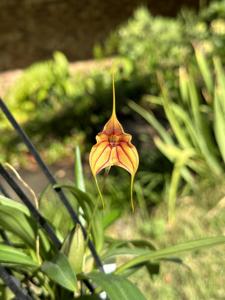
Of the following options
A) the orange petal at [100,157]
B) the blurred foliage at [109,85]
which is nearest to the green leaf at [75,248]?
the orange petal at [100,157]

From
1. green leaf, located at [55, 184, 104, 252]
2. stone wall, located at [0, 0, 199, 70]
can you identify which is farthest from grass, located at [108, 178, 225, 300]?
stone wall, located at [0, 0, 199, 70]

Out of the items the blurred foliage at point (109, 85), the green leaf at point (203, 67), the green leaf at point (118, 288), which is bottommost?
the green leaf at point (118, 288)

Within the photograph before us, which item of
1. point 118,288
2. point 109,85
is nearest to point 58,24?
point 109,85

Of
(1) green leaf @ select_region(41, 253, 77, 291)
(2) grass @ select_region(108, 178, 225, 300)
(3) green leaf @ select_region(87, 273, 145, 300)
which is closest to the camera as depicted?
(3) green leaf @ select_region(87, 273, 145, 300)

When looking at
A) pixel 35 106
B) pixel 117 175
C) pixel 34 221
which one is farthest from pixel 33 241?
pixel 35 106

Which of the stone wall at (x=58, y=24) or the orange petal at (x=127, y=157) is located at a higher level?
the stone wall at (x=58, y=24)

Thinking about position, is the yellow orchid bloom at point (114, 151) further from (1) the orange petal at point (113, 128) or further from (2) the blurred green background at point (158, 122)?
(2) the blurred green background at point (158, 122)

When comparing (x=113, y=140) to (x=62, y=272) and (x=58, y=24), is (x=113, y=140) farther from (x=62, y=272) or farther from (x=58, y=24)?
(x=58, y=24)

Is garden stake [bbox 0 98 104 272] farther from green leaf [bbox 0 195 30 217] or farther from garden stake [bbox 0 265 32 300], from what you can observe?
garden stake [bbox 0 265 32 300]
